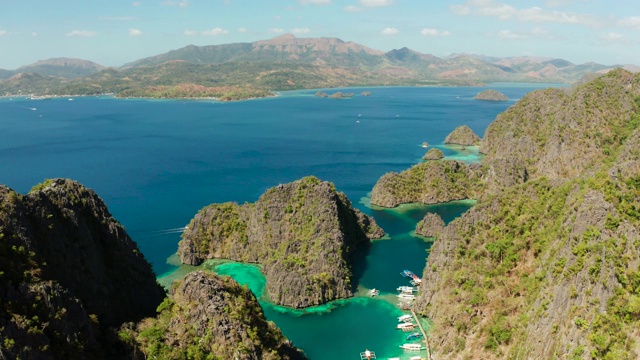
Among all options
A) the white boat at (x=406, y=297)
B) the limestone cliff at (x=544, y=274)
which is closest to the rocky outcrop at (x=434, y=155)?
the limestone cliff at (x=544, y=274)

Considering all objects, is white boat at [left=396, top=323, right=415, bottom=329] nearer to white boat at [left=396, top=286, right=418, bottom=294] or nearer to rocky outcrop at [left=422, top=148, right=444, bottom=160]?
white boat at [left=396, top=286, right=418, bottom=294]

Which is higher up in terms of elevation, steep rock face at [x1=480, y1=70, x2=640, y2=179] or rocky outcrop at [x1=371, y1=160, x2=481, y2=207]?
steep rock face at [x1=480, y1=70, x2=640, y2=179]

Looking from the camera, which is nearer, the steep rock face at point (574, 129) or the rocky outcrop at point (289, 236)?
the rocky outcrop at point (289, 236)

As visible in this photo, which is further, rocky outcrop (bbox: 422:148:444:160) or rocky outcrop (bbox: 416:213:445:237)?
rocky outcrop (bbox: 422:148:444:160)

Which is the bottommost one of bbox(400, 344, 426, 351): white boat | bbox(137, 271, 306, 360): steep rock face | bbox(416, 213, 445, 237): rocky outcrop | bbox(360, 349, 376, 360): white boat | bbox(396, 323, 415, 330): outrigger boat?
bbox(360, 349, 376, 360): white boat

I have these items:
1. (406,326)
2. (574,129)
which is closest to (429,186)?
(574,129)

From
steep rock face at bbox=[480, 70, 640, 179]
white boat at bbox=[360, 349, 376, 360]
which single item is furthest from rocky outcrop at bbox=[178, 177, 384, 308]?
steep rock face at bbox=[480, 70, 640, 179]

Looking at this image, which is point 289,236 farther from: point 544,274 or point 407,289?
point 544,274

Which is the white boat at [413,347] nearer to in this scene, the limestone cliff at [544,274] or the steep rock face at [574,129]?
the limestone cliff at [544,274]
